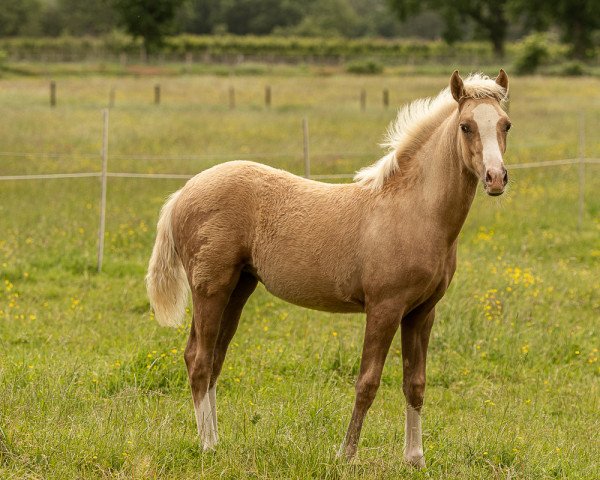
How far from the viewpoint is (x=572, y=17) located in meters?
60.2

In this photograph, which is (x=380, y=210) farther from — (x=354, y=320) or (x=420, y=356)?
(x=354, y=320)

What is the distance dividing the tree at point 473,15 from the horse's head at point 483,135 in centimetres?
6645

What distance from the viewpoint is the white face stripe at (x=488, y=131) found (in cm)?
423

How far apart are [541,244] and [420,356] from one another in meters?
7.07

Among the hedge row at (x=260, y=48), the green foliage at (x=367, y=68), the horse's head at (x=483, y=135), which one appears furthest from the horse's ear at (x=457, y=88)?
the hedge row at (x=260, y=48)

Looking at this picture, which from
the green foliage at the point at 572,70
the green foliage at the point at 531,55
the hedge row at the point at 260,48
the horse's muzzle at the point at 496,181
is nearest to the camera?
the horse's muzzle at the point at 496,181

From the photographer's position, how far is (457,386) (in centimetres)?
668

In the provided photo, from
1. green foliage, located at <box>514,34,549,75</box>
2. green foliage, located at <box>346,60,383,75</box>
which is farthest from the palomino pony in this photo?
green foliage, located at <box>514,34,549,75</box>

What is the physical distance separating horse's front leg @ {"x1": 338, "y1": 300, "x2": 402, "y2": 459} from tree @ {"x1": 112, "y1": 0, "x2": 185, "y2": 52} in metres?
56.8

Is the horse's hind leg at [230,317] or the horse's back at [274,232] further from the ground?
the horse's back at [274,232]

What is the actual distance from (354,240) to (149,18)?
5743 cm

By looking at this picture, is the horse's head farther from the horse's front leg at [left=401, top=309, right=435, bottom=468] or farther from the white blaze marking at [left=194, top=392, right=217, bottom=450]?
the white blaze marking at [left=194, top=392, right=217, bottom=450]

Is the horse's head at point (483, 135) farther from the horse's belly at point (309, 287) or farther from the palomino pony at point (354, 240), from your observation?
the horse's belly at point (309, 287)

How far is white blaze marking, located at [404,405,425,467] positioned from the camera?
16.3ft
